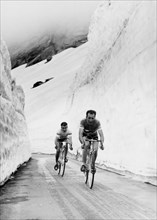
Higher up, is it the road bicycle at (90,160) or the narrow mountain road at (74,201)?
the road bicycle at (90,160)

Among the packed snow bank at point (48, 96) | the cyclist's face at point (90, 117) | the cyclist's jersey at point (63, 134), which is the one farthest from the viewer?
the packed snow bank at point (48, 96)

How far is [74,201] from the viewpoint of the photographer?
696cm

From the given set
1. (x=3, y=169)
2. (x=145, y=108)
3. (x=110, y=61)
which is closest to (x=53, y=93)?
(x=110, y=61)

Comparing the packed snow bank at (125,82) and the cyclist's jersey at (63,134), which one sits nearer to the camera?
the cyclist's jersey at (63,134)

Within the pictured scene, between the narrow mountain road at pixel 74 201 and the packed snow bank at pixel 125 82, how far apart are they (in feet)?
12.2

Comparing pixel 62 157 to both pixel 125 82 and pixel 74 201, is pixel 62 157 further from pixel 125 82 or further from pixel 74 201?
pixel 125 82

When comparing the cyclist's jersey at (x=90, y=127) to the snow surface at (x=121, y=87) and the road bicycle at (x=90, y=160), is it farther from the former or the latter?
the snow surface at (x=121, y=87)

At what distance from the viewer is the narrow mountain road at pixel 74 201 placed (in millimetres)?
5898

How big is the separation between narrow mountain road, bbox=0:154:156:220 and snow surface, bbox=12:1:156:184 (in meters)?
3.76

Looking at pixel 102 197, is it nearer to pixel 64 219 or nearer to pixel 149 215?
pixel 149 215

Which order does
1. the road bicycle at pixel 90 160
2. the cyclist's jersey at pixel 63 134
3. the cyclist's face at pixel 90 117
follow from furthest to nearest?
the cyclist's jersey at pixel 63 134 → the road bicycle at pixel 90 160 → the cyclist's face at pixel 90 117

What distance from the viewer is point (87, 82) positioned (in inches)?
1490

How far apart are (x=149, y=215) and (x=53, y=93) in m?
67.7

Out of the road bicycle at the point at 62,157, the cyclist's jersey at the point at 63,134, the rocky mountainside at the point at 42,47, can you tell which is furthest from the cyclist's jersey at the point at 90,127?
the rocky mountainside at the point at 42,47
